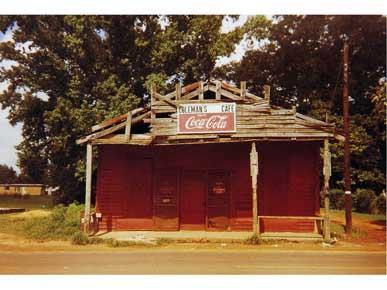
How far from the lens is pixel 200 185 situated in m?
18.3

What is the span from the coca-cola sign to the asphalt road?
4471 millimetres

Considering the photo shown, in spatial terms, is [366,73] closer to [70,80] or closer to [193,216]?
[193,216]

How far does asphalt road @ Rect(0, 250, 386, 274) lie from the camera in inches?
418

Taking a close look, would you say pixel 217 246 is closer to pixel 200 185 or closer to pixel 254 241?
pixel 254 241

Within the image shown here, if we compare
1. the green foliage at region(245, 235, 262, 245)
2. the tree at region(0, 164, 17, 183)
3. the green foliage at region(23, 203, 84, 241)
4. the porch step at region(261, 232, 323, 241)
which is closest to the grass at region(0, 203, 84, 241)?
the green foliage at region(23, 203, 84, 241)

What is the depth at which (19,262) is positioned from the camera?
39.1 ft

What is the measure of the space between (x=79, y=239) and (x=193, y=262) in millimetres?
5379

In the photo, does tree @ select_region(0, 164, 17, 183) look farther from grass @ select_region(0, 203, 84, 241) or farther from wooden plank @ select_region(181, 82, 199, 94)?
wooden plank @ select_region(181, 82, 199, 94)

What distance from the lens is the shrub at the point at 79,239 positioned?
15.5 meters

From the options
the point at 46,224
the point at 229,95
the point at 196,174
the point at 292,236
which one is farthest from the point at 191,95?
the point at 46,224

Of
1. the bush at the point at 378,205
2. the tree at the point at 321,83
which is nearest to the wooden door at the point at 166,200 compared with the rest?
the tree at the point at 321,83

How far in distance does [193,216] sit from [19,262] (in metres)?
7.70

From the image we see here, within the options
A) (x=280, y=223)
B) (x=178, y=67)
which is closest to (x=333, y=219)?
(x=280, y=223)

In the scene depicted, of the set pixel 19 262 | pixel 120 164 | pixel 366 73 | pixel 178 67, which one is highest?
pixel 178 67
